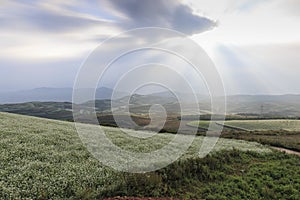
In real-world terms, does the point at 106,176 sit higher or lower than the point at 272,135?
higher

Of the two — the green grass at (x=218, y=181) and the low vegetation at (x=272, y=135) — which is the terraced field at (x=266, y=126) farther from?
the green grass at (x=218, y=181)

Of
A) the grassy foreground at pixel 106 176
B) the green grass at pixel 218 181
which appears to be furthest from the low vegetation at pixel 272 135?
the grassy foreground at pixel 106 176

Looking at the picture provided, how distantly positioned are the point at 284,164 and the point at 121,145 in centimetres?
1333

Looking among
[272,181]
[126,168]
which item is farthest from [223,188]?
[126,168]

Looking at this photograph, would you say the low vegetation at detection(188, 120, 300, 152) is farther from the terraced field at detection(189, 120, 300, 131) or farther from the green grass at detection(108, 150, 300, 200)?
the green grass at detection(108, 150, 300, 200)

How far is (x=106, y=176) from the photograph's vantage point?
1506 cm

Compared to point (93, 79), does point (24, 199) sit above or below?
below

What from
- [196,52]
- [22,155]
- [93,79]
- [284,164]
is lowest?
[284,164]

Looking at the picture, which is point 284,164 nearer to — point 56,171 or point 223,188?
point 223,188

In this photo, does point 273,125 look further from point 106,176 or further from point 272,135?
point 106,176

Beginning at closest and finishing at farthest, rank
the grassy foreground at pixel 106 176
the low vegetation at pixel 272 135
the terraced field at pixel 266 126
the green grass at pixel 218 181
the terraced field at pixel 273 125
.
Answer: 1. the grassy foreground at pixel 106 176
2. the green grass at pixel 218 181
3. the low vegetation at pixel 272 135
4. the terraced field at pixel 266 126
5. the terraced field at pixel 273 125

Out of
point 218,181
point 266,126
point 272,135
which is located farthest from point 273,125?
point 218,181

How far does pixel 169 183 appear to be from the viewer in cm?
1602

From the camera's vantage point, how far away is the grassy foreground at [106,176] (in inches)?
502
